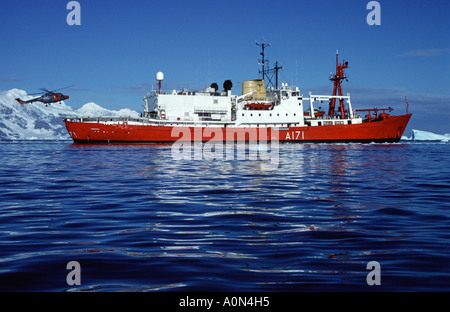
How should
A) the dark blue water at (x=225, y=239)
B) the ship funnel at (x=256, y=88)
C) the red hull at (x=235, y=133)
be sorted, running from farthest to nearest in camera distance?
1. the ship funnel at (x=256, y=88)
2. the red hull at (x=235, y=133)
3. the dark blue water at (x=225, y=239)

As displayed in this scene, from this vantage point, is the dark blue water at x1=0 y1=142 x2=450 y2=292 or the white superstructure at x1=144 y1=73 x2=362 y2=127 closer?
the dark blue water at x1=0 y1=142 x2=450 y2=292

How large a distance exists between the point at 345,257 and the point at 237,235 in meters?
1.72

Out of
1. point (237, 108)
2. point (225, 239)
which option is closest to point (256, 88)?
point (237, 108)

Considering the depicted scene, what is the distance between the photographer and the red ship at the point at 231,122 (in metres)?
53.7

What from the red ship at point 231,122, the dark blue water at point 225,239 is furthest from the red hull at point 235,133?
the dark blue water at point 225,239

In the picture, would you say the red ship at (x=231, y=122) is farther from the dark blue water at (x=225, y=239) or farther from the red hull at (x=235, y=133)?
the dark blue water at (x=225, y=239)

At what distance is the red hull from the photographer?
5324cm

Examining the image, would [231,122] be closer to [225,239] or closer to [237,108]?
[237,108]

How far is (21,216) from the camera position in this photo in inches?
308

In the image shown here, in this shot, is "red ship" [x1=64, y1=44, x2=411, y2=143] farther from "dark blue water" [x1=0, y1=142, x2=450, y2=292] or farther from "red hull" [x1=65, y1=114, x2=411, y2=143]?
"dark blue water" [x1=0, y1=142, x2=450, y2=292]

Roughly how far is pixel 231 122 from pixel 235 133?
1742 millimetres

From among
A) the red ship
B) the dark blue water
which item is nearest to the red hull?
the red ship

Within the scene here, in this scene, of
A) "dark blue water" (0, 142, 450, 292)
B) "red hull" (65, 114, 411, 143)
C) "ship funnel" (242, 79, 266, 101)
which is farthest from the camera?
"ship funnel" (242, 79, 266, 101)
